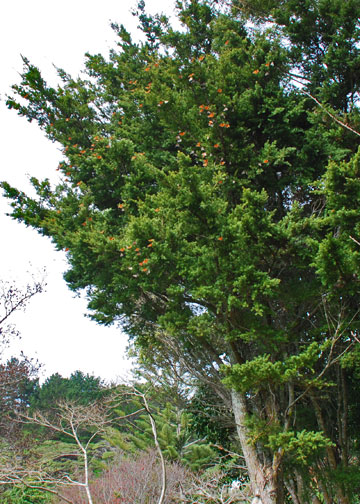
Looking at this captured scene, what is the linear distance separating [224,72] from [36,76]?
10.5 ft

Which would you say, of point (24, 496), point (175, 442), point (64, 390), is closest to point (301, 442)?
point (175, 442)

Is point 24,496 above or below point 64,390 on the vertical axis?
below

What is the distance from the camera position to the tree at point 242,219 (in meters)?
4.00

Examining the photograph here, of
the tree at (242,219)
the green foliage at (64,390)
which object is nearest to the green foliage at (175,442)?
the green foliage at (64,390)

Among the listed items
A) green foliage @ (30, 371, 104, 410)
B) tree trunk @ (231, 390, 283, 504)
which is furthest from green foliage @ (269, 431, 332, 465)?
green foliage @ (30, 371, 104, 410)

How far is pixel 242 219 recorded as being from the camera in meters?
3.86

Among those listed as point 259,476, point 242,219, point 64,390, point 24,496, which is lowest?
point 24,496

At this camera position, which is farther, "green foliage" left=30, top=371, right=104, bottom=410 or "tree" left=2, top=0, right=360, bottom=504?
"green foliage" left=30, top=371, right=104, bottom=410

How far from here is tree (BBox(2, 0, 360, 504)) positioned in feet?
13.1

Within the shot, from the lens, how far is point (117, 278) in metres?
Answer: 4.74

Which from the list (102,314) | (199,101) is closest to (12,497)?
(102,314)

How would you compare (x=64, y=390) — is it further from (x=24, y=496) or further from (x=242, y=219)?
(x=242, y=219)

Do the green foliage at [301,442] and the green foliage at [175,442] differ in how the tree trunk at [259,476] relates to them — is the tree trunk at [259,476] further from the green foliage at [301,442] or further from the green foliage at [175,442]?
→ the green foliage at [175,442]

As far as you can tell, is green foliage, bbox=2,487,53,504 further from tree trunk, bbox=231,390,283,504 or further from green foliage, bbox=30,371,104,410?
tree trunk, bbox=231,390,283,504
